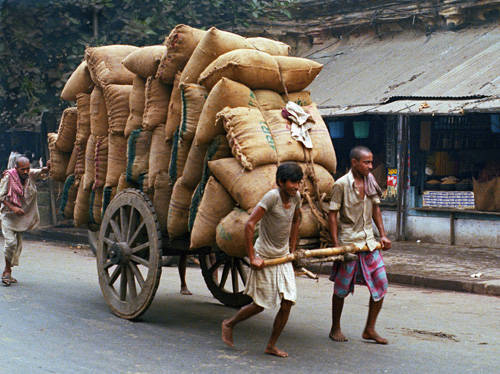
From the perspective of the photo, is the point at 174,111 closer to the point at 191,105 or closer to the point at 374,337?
the point at 191,105

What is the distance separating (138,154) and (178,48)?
1.07m

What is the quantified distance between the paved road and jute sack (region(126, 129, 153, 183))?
1316mm

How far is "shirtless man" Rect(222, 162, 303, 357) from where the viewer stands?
15.9ft

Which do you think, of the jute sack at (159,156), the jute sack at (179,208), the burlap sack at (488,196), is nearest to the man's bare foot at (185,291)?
the jute sack at (159,156)

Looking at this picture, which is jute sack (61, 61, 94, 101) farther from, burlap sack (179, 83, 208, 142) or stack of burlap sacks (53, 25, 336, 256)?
burlap sack (179, 83, 208, 142)

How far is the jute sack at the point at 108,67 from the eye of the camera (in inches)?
274

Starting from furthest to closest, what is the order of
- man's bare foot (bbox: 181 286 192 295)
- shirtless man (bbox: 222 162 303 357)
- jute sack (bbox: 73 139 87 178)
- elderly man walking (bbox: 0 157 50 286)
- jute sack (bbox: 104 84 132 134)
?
elderly man walking (bbox: 0 157 50 286) → man's bare foot (bbox: 181 286 192 295) → jute sack (bbox: 73 139 87 178) → jute sack (bbox: 104 84 132 134) → shirtless man (bbox: 222 162 303 357)

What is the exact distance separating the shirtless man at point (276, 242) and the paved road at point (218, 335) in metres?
0.41

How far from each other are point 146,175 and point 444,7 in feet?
29.5

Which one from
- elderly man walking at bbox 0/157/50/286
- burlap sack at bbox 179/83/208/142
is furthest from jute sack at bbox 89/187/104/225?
burlap sack at bbox 179/83/208/142

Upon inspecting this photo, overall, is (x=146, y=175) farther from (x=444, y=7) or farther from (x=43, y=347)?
(x=444, y=7)

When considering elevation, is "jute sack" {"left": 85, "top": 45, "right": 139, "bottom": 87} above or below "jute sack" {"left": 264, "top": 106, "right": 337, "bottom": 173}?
above

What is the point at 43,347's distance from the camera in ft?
17.4

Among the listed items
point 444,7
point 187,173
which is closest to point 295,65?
point 187,173
